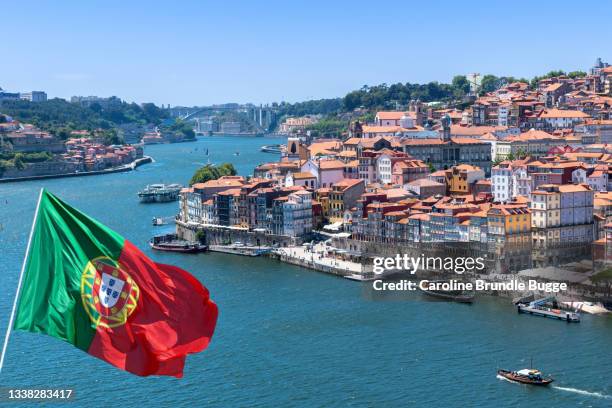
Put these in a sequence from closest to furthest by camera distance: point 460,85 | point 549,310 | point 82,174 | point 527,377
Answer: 1. point 527,377
2. point 549,310
3. point 82,174
4. point 460,85

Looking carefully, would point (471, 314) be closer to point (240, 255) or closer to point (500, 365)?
point (500, 365)

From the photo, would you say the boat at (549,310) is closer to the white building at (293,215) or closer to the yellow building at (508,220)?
the yellow building at (508,220)

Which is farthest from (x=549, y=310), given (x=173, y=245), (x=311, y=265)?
(x=173, y=245)

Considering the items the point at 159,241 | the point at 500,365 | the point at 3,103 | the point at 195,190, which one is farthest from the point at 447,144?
the point at 3,103

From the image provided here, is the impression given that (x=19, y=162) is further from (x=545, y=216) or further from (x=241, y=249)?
(x=545, y=216)

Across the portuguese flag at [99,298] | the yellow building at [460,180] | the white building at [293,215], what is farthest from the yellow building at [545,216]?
the portuguese flag at [99,298]

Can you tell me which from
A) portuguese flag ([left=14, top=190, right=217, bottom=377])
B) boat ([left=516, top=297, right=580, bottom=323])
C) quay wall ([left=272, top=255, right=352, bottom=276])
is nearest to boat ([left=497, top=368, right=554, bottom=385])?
boat ([left=516, top=297, right=580, bottom=323])
